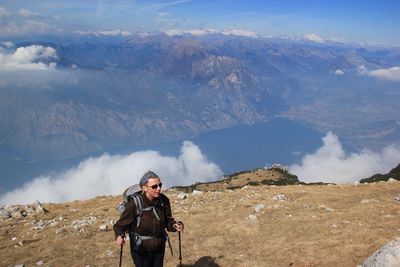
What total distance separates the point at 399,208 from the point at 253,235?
8766 mm

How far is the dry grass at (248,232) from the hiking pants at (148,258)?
17.4 feet

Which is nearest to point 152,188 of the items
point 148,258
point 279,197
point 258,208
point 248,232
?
point 148,258

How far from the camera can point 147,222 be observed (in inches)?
425

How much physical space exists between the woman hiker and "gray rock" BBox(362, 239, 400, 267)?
19.1ft

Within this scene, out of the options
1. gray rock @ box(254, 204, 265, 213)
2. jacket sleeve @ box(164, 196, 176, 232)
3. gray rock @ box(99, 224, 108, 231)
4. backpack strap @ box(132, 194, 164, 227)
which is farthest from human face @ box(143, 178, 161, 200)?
gray rock @ box(254, 204, 265, 213)

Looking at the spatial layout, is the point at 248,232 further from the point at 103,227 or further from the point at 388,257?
the point at 388,257

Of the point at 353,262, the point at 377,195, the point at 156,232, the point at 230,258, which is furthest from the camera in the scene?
the point at 377,195

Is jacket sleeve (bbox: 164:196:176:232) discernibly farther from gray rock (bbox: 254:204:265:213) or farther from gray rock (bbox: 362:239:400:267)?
gray rock (bbox: 254:204:265:213)

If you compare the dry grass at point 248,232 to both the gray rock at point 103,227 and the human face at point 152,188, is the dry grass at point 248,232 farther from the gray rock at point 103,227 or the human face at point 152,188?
the human face at point 152,188

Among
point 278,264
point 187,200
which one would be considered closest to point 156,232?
point 278,264

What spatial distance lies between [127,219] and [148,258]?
49.1 inches

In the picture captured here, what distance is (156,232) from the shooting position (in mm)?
10914

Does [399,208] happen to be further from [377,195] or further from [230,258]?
[230,258]

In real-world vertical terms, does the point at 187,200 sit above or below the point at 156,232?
below
